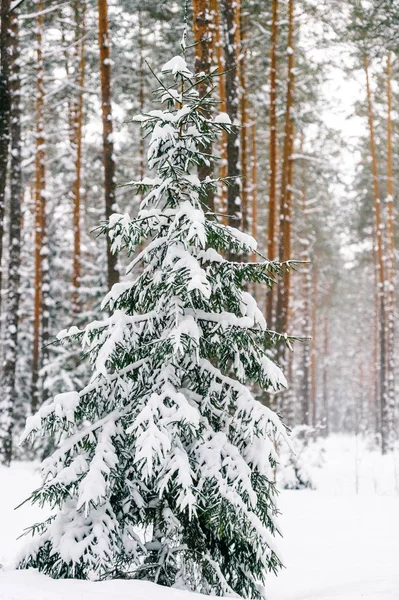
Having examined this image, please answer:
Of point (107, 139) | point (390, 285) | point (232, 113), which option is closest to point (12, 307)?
point (107, 139)

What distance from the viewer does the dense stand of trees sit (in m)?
10.9

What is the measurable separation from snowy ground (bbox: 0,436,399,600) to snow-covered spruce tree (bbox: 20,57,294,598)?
0.43 metres

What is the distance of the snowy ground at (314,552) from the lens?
433 cm

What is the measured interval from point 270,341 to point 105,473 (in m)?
1.81

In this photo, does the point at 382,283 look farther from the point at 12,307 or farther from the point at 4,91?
the point at 4,91

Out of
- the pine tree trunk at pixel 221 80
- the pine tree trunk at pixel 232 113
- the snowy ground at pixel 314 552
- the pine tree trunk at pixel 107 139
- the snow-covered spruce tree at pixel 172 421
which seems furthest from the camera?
the pine tree trunk at pixel 221 80

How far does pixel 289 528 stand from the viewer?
8719 mm

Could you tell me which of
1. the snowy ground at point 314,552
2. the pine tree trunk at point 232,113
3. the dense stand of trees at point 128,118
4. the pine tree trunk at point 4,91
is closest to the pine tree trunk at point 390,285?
the dense stand of trees at point 128,118

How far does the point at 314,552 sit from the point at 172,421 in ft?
12.9

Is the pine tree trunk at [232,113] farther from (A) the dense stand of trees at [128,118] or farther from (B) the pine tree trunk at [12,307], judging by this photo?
(B) the pine tree trunk at [12,307]

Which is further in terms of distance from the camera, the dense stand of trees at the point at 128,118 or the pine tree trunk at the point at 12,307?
the pine tree trunk at the point at 12,307

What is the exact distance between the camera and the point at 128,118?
18422mm

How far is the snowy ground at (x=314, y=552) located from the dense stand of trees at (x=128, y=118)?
3409 millimetres

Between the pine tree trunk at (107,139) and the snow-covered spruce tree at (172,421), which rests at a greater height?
the pine tree trunk at (107,139)
